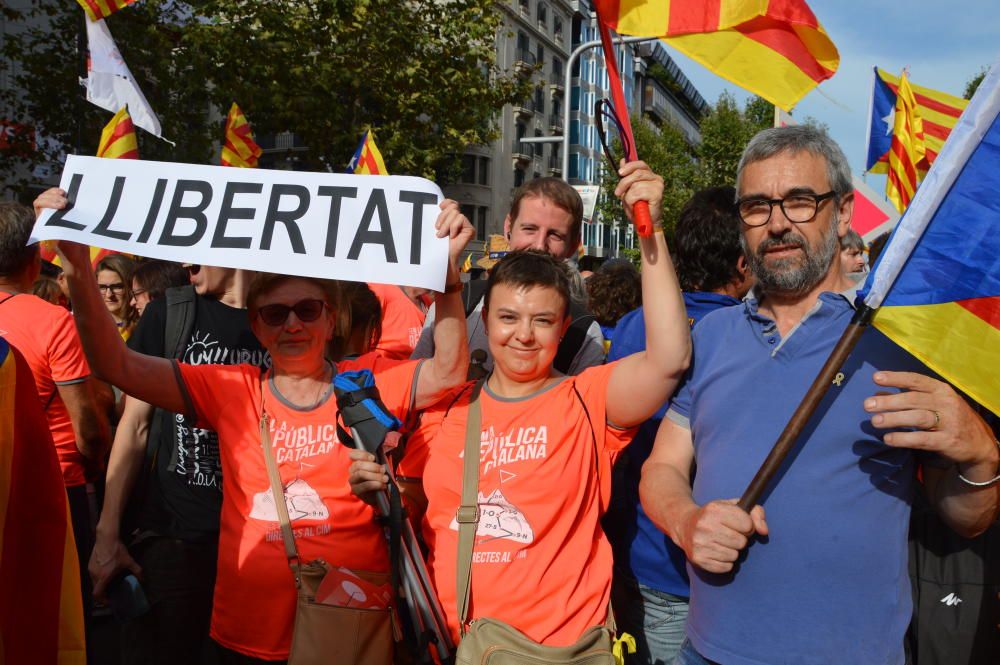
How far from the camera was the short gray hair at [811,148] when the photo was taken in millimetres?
2164

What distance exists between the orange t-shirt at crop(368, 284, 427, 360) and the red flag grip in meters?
2.15

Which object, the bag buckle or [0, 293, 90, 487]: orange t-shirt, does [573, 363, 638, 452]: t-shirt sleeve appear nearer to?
the bag buckle

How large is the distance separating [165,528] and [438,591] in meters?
1.39

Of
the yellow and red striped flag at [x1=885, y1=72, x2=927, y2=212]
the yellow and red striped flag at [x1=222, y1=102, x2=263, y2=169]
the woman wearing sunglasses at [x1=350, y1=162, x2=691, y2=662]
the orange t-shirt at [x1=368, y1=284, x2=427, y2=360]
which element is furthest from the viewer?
the yellow and red striped flag at [x1=222, y1=102, x2=263, y2=169]

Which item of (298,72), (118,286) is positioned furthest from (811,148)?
(298,72)

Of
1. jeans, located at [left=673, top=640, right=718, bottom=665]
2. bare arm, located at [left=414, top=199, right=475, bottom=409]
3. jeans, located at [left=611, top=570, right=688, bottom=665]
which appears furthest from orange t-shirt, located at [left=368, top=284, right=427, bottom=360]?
jeans, located at [left=673, top=640, right=718, bottom=665]

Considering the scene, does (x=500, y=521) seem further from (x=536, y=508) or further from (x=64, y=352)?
(x=64, y=352)

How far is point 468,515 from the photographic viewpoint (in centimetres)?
234

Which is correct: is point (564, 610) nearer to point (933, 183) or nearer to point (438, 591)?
point (438, 591)

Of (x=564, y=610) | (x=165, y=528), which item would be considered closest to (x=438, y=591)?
(x=564, y=610)

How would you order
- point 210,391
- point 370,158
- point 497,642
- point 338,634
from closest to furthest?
point 497,642 < point 338,634 < point 210,391 < point 370,158

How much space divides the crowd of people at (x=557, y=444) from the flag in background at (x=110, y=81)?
962mm

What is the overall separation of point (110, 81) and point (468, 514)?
3.31m

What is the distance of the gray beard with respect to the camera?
2115mm
